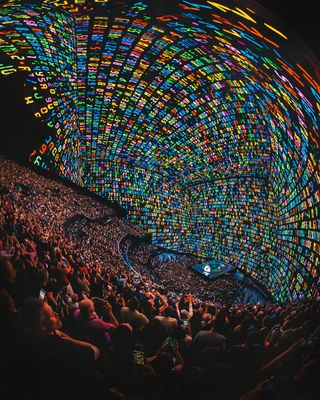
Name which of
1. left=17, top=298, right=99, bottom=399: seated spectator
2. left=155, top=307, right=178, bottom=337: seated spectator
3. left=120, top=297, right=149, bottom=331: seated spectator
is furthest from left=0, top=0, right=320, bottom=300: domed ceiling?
left=17, top=298, right=99, bottom=399: seated spectator

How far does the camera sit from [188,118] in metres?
13.7

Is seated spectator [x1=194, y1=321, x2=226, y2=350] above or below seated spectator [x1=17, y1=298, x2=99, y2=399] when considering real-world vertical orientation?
above

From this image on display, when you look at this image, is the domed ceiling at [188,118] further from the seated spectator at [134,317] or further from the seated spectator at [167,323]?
the seated spectator at [134,317]

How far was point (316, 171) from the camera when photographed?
7.44 meters

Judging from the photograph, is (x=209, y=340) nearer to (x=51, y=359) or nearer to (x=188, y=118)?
(x=51, y=359)

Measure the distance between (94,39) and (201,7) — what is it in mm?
6107

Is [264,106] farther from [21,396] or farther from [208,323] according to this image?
[21,396]

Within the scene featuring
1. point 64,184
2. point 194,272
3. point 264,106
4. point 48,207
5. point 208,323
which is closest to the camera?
point 208,323

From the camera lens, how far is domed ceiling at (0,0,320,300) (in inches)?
235

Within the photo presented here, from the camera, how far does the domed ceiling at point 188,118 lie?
5957mm

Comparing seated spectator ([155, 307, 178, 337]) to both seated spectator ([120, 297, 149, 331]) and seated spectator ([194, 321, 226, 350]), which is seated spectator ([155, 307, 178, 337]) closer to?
seated spectator ([120, 297, 149, 331])

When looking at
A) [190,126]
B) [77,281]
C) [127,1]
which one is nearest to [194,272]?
[190,126]

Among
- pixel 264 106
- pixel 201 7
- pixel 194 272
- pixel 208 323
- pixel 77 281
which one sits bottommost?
pixel 77 281

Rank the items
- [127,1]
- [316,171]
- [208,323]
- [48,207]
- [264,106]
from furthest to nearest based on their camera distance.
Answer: [48,207], [264,106], [316,171], [127,1], [208,323]
